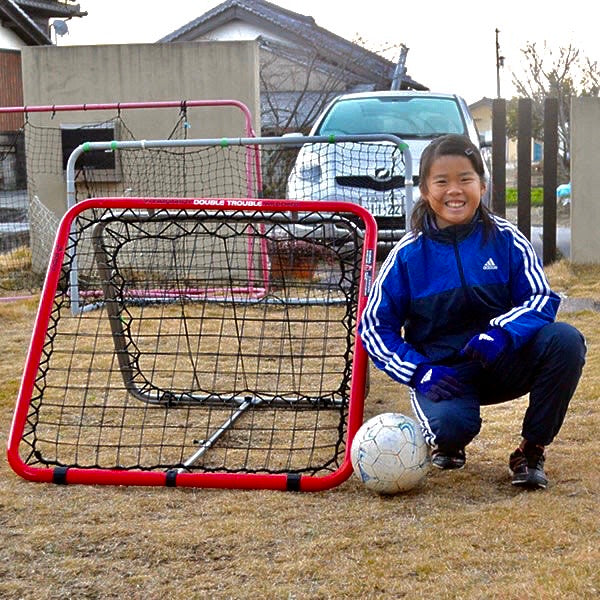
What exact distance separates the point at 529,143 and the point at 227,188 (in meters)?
3.38

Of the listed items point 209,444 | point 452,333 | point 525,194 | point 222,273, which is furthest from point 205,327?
point 525,194

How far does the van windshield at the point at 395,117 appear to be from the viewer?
9.66 metres

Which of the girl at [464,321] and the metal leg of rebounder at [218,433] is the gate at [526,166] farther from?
the girl at [464,321]

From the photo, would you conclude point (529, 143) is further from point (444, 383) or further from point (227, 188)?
point (444, 383)

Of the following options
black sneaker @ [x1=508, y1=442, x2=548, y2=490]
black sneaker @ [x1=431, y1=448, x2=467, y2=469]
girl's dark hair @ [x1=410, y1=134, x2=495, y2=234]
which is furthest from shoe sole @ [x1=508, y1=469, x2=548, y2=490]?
girl's dark hair @ [x1=410, y1=134, x2=495, y2=234]

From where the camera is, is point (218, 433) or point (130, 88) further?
point (130, 88)

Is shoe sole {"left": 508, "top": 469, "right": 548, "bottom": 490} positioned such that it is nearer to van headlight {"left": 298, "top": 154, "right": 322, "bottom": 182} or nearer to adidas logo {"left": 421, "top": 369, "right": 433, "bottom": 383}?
adidas logo {"left": 421, "top": 369, "right": 433, "bottom": 383}

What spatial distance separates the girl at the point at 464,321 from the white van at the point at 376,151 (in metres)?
3.53

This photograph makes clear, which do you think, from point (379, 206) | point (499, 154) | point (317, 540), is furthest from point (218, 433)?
point (499, 154)

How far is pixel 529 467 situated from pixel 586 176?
23.6 feet

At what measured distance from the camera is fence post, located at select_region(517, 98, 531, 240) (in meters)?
10.5

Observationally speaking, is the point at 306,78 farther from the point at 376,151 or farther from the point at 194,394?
the point at 194,394

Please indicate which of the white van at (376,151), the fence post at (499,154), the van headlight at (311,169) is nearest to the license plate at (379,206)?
the white van at (376,151)

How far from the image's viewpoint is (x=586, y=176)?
33.6 ft
